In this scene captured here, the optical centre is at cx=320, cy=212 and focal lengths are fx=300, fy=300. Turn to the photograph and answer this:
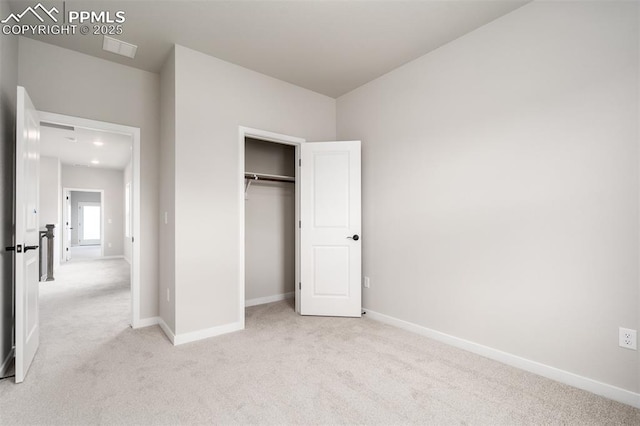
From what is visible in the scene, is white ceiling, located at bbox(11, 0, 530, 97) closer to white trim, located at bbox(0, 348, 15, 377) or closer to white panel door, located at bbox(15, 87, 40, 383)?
white panel door, located at bbox(15, 87, 40, 383)

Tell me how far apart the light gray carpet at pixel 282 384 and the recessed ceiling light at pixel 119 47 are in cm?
278

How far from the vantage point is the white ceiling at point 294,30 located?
2.35 meters

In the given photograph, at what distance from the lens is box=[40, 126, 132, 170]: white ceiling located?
553 cm

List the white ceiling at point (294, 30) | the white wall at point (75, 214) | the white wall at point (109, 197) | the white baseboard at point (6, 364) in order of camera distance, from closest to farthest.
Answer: the white baseboard at point (6, 364), the white ceiling at point (294, 30), the white wall at point (109, 197), the white wall at point (75, 214)

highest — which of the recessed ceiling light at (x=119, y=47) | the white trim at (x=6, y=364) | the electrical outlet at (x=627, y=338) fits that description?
the recessed ceiling light at (x=119, y=47)

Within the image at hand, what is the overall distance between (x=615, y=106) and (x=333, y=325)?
2946mm

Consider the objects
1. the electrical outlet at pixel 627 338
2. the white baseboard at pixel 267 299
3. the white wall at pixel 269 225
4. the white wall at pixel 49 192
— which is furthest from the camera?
the white wall at pixel 49 192

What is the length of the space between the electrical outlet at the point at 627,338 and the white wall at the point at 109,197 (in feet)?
36.6

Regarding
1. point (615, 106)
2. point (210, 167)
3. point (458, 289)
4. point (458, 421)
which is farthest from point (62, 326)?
point (615, 106)

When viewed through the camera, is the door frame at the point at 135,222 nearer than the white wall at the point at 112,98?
No

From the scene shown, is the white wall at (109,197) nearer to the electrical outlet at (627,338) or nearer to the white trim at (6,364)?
the white trim at (6,364)

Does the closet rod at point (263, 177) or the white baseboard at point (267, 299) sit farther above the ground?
the closet rod at point (263, 177)
